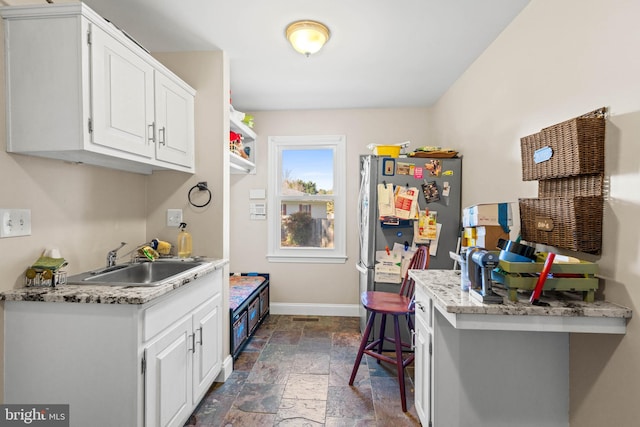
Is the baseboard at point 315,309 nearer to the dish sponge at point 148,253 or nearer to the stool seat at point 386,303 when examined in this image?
the stool seat at point 386,303

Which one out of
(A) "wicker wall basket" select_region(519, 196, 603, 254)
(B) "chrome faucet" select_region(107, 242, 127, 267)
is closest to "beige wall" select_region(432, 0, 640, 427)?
(A) "wicker wall basket" select_region(519, 196, 603, 254)

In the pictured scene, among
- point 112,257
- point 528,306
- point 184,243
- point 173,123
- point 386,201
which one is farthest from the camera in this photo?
point 386,201

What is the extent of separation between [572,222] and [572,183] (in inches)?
8.2

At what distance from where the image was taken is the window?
375 centimetres

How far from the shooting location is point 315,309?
12.3 ft

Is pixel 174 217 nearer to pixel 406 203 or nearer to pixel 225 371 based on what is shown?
pixel 225 371

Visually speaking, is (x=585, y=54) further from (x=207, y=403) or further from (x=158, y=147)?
(x=207, y=403)

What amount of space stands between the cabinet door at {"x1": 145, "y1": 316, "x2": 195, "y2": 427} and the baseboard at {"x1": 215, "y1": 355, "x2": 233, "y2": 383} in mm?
503

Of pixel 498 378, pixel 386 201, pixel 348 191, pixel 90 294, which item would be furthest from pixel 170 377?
pixel 348 191

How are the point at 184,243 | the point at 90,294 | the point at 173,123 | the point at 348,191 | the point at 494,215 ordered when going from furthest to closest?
the point at 348,191
the point at 184,243
the point at 173,123
the point at 494,215
the point at 90,294

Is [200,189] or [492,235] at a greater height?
[200,189]

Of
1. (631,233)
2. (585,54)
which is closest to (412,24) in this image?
(585,54)

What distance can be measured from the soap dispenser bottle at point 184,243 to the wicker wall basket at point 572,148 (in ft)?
7.32

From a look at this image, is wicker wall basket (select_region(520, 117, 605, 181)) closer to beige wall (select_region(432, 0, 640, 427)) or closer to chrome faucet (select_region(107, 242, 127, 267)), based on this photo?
beige wall (select_region(432, 0, 640, 427))
